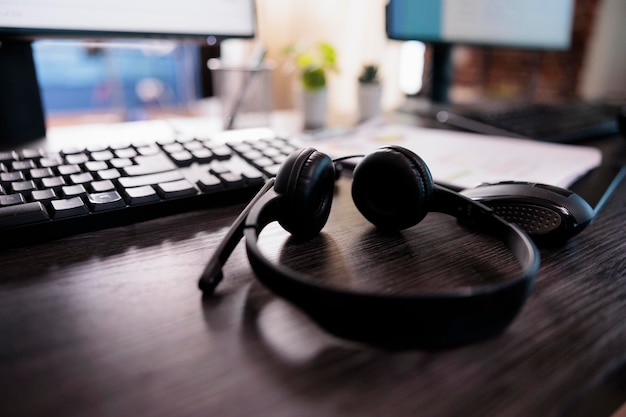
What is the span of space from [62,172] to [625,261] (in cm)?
48

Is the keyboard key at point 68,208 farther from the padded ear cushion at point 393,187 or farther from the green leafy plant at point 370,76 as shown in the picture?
the green leafy plant at point 370,76

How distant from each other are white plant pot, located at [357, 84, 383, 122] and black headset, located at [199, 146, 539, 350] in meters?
0.69

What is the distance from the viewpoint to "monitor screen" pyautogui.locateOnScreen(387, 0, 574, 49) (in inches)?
36.9

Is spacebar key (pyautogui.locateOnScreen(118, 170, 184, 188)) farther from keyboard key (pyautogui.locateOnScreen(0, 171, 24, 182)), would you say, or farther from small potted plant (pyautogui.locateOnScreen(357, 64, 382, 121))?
small potted plant (pyautogui.locateOnScreen(357, 64, 382, 121))

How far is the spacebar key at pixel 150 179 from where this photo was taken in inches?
15.9

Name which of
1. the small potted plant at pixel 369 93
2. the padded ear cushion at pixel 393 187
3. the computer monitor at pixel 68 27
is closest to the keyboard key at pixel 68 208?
the padded ear cushion at pixel 393 187

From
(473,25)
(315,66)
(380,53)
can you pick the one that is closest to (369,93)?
(315,66)

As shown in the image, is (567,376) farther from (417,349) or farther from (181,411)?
(181,411)

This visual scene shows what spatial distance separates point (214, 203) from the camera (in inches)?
17.1

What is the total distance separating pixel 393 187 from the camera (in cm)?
36

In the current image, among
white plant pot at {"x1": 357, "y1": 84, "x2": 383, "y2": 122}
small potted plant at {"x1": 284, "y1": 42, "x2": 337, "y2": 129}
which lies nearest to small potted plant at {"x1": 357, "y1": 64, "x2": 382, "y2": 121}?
white plant pot at {"x1": 357, "y1": 84, "x2": 383, "y2": 122}

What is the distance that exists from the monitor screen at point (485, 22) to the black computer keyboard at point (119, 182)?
0.57m

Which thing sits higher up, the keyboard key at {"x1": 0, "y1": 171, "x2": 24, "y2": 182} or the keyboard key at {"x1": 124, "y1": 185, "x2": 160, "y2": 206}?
the keyboard key at {"x1": 0, "y1": 171, "x2": 24, "y2": 182}

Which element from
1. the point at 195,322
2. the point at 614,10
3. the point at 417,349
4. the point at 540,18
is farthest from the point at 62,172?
the point at 614,10
